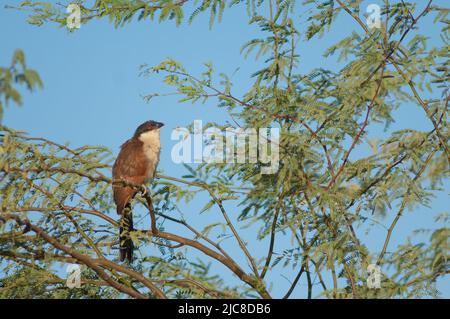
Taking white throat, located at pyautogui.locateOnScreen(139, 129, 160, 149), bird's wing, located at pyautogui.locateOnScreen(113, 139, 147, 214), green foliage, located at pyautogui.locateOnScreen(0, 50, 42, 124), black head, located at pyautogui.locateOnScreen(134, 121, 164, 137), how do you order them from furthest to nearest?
black head, located at pyautogui.locateOnScreen(134, 121, 164, 137), white throat, located at pyautogui.locateOnScreen(139, 129, 160, 149), bird's wing, located at pyautogui.locateOnScreen(113, 139, 147, 214), green foliage, located at pyautogui.locateOnScreen(0, 50, 42, 124)

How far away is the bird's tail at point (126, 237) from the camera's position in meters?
5.88

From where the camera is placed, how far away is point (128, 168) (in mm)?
7023

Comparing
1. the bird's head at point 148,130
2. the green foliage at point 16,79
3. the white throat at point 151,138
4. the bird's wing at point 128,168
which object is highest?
the bird's head at point 148,130

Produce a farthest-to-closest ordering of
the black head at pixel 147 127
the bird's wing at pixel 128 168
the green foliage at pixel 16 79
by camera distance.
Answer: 1. the black head at pixel 147 127
2. the bird's wing at pixel 128 168
3. the green foliage at pixel 16 79

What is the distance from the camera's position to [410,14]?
588 cm

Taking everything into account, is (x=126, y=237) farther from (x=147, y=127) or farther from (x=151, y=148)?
(x=147, y=127)

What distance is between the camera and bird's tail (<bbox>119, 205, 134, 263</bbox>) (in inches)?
231

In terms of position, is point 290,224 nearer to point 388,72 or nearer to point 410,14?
point 388,72

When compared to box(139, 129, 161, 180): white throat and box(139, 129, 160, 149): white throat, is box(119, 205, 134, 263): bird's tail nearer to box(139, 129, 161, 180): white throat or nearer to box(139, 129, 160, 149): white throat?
box(139, 129, 161, 180): white throat

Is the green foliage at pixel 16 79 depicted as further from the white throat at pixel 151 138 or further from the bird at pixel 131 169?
the white throat at pixel 151 138

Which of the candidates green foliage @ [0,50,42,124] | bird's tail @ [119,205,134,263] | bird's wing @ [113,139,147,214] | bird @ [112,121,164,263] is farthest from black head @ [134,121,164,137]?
green foliage @ [0,50,42,124]

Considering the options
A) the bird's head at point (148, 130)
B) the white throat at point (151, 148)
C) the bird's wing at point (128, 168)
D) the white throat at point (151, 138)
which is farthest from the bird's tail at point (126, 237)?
the bird's head at point (148, 130)
